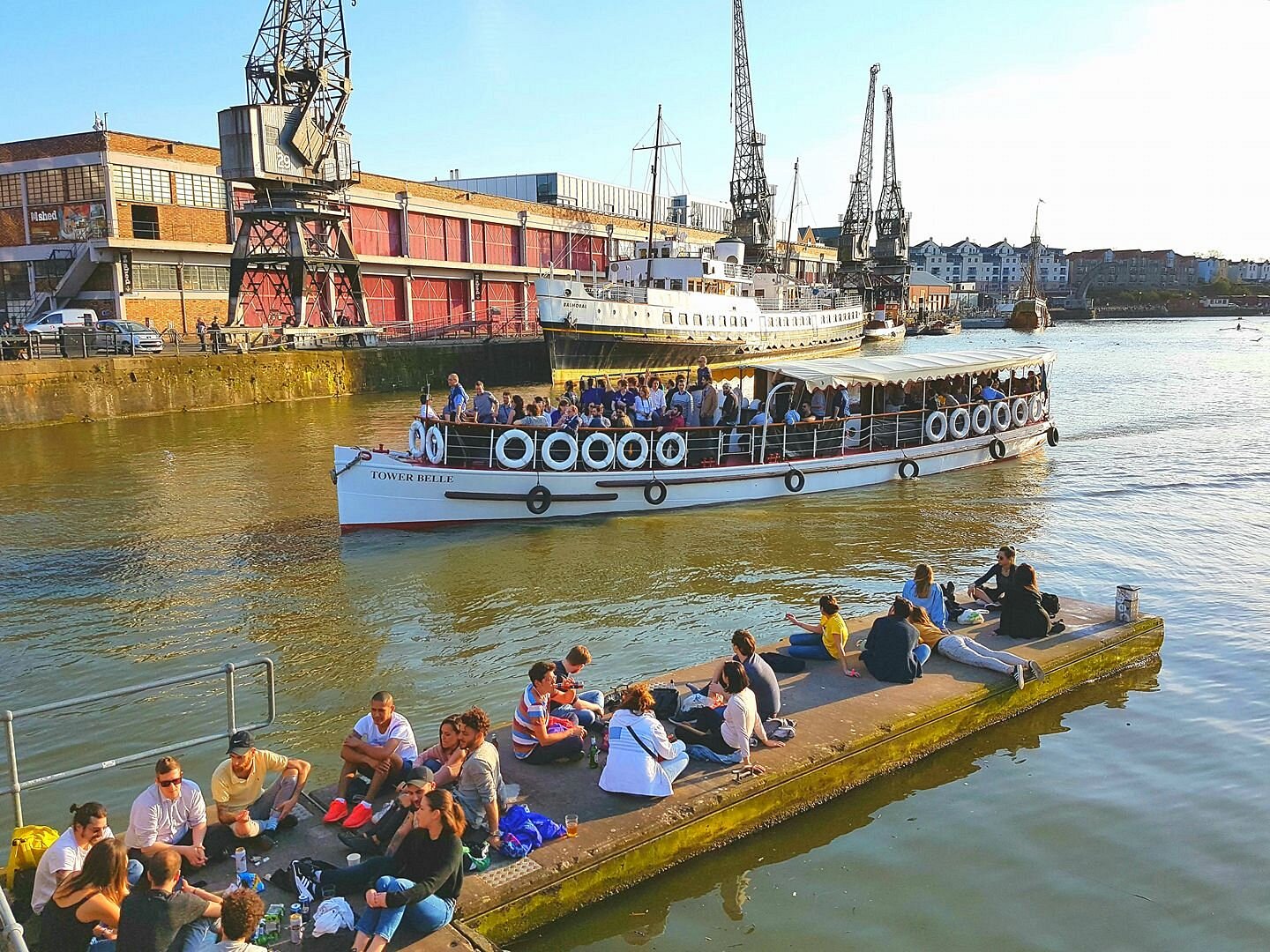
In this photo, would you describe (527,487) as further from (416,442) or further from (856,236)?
(856,236)

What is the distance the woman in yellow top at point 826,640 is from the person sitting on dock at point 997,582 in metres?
2.66

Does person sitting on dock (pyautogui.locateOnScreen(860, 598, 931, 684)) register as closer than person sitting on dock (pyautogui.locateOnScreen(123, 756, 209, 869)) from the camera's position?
No

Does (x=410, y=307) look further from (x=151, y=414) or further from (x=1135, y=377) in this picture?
(x=1135, y=377)

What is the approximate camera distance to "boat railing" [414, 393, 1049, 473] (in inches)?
750

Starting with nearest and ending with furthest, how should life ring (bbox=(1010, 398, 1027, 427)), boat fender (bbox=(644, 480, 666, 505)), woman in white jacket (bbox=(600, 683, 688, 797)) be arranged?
1. woman in white jacket (bbox=(600, 683, 688, 797))
2. boat fender (bbox=(644, 480, 666, 505))
3. life ring (bbox=(1010, 398, 1027, 427))

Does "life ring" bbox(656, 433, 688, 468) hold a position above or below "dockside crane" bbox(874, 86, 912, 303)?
below

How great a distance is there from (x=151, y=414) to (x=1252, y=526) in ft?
115

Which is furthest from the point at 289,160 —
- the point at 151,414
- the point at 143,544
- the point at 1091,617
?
the point at 1091,617

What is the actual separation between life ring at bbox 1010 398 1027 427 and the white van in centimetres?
3360

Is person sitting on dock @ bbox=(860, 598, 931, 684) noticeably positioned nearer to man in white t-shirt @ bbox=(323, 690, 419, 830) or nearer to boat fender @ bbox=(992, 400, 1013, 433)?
man in white t-shirt @ bbox=(323, 690, 419, 830)

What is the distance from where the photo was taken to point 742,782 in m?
8.09

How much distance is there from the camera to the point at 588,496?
65.5 ft

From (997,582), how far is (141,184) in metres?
45.4

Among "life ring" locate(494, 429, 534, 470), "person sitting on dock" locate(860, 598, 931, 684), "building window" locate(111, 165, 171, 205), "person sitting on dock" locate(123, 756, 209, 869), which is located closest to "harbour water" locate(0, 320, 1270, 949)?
"person sitting on dock" locate(860, 598, 931, 684)
